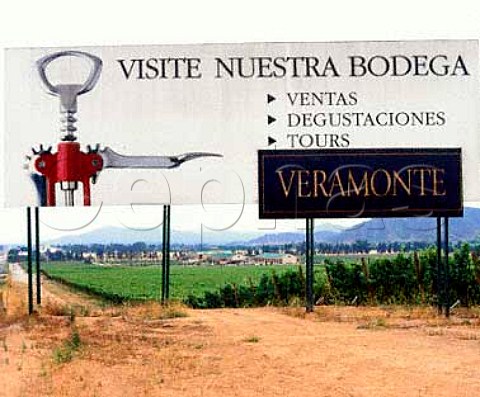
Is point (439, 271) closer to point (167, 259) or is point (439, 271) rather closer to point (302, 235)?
point (302, 235)

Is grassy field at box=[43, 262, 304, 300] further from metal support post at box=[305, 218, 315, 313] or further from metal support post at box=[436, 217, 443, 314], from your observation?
metal support post at box=[436, 217, 443, 314]

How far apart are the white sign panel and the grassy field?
2.37 feet

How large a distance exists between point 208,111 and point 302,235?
162 centimetres

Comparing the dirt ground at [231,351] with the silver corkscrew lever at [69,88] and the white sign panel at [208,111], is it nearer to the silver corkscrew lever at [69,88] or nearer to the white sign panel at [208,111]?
the white sign panel at [208,111]

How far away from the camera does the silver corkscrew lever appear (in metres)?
9.73

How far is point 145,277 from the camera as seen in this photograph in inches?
392

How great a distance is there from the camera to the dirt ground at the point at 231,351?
27.9ft


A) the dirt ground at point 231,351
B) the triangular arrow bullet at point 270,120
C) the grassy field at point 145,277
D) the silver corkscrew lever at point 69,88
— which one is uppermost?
the silver corkscrew lever at point 69,88

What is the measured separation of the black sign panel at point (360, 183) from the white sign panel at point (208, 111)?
0.36 ft

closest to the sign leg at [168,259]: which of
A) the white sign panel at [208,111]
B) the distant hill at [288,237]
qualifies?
the white sign panel at [208,111]

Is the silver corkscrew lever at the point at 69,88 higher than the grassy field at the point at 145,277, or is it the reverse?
the silver corkscrew lever at the point at 69,88

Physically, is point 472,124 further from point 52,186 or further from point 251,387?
point 52,186

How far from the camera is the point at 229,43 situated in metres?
9.69

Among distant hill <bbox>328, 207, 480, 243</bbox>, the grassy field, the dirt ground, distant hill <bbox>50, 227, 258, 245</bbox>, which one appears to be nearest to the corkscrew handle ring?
distant hill <bbox>50, 227, 258, 245</bbox>
